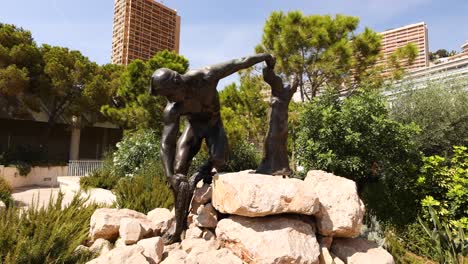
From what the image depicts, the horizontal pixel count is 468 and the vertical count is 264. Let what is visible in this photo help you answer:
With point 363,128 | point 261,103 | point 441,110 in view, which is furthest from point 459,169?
point 261,103

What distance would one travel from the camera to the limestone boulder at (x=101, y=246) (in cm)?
233

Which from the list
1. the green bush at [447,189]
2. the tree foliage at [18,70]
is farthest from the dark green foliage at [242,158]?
the tree foliage at [18,70]

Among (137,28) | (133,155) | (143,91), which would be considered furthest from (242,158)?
(137,28)

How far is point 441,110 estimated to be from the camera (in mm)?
6598

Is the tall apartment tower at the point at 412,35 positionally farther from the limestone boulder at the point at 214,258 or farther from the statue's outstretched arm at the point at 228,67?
the limestone boulder at the point at 214,258

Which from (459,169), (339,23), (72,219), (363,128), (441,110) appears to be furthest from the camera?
(339,23)

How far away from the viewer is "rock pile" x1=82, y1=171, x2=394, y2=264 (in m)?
2.23

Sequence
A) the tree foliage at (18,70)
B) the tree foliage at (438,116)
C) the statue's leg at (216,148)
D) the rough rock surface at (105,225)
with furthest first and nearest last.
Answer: the tree foliage at (18,70) < the tree foliage at (438,116) < the statue's leg at (216,148) < the rough rock surface at (105,225)

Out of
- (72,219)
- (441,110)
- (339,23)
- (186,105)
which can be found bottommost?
(72,219)

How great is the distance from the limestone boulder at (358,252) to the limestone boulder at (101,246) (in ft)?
6.68

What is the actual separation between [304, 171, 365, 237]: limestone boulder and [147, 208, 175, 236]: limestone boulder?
1.38 m

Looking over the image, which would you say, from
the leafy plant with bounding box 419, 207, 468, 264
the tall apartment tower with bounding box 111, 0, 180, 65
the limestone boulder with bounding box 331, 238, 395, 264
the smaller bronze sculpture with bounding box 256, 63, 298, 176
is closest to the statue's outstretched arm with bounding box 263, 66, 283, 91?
the smaller bronze sculpture with bounding box 256, 63, 298, 176

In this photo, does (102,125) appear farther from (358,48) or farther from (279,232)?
(279,232)

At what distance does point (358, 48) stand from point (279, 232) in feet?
21.7
